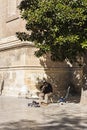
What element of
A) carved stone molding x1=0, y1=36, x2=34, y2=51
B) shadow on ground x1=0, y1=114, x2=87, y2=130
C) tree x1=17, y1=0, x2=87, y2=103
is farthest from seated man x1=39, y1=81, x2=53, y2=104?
carved stone molding x1=0, y1=36, x2=34, y2=51

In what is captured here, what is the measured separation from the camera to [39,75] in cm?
2042

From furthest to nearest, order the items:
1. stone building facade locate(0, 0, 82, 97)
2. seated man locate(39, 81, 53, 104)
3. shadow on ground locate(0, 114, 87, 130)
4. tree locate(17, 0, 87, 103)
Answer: stone building facade locate(0, 0, 82, 97)
seated man locate(39, 81, 53, 104)
tree locate(17, 0, 87, 103)
shadow on ground locate(0, 114, 87, 130)

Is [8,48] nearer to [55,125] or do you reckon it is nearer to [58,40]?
[58,40]

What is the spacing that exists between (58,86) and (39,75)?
120 centimetres

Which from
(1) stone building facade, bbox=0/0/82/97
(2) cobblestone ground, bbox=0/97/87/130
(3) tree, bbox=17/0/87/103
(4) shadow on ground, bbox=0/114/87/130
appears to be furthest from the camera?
(1) stone building facade, bbox=0/0/82/97

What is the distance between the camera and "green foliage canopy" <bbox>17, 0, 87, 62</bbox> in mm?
13852

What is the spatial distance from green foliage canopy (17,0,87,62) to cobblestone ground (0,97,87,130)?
89.1 inches

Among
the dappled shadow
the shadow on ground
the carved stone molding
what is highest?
the carved stone molding

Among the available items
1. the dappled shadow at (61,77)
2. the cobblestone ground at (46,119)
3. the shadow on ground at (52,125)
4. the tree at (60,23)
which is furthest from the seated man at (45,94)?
the shadow on ground at (52,125)

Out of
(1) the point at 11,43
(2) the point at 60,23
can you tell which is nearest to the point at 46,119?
(2) the point at 60,23

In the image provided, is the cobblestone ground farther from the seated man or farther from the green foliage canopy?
the green foliage canopy

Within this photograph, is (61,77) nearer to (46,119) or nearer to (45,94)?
Answer: (45,94)

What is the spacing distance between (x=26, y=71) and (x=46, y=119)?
8.96 meters

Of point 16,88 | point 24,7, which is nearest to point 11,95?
point 16,88
